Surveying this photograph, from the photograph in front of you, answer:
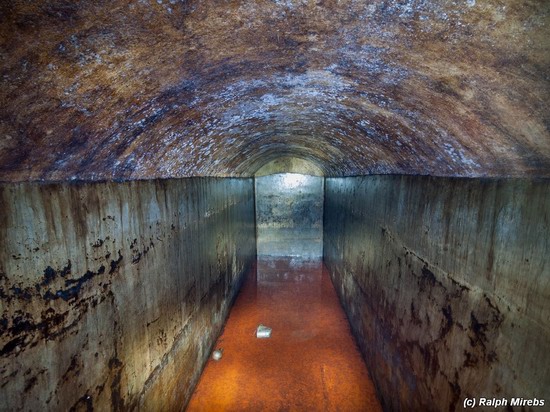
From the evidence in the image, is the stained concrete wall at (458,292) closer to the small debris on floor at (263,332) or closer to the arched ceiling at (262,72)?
the arched ceiling at (262,72)

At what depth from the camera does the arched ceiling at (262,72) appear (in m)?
1.29

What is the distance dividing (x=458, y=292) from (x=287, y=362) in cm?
395

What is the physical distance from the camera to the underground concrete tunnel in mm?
1414

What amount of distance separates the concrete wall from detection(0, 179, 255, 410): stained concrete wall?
7420mm

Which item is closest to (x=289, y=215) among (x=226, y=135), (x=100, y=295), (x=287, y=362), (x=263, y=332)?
(x=263, y=332)

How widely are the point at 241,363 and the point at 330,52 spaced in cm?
548

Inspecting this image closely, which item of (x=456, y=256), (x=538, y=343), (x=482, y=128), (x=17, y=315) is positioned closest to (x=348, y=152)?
(x=456, y=256)

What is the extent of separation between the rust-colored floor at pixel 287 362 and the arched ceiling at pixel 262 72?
3.93 m

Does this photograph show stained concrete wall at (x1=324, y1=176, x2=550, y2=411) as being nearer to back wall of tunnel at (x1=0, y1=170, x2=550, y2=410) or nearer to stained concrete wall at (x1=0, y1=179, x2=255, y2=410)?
back wall of tunnel at (x1=0, y1=170, x2=550, y2=410)

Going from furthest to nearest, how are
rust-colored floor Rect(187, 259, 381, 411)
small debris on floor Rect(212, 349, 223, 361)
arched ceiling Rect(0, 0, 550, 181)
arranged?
1. small debris on floor Rect(212, 349, 223, 361)
2. rust-colored floor Rect(187, 259, 381, 411)
3. arched ceiling Rect(0, 0, 550, 181)

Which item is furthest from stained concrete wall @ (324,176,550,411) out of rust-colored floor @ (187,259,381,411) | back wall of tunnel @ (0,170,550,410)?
rust-colored floor @ (187,259,381,411)

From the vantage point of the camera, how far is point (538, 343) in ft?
5.86

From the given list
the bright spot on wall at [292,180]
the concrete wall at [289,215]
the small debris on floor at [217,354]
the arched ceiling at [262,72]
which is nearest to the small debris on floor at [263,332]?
the small debris on floor at [217,354]

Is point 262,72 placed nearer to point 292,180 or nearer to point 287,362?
point 287,362
